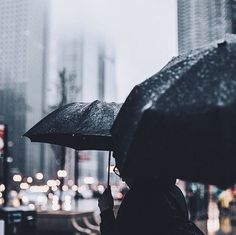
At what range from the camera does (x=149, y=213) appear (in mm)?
3102

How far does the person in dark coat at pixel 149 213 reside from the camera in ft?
10.1

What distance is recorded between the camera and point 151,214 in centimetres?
310

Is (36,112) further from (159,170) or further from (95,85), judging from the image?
(159,170)

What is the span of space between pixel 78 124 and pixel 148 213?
1462mm

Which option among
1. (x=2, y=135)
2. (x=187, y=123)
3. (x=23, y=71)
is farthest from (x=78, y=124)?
(x=23, y=71)

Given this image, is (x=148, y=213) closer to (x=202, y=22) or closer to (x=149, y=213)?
(x=149, y=213)

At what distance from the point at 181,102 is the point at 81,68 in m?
179

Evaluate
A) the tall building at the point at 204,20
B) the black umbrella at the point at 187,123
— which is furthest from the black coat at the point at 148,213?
the tall building at the point at 204,20

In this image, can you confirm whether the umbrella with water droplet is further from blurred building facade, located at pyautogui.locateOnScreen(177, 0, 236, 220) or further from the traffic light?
the traffic light

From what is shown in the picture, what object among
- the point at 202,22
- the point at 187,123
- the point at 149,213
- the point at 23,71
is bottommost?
the point at 149,213

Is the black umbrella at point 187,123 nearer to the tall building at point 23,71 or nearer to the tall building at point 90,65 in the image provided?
the tall building at point 23,71

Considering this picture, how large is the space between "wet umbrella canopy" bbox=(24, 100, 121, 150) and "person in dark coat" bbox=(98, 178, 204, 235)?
42.2 inches

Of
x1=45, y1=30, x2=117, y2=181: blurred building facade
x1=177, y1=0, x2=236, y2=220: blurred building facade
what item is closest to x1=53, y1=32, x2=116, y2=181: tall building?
x1=45, y1=30, x2=117, y2=181: blurred building facade

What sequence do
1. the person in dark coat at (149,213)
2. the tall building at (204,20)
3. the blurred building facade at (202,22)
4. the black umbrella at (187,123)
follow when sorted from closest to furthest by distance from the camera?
1. the black umbrella at (187,123)
2. the person in dark coat at (149,213)
3. the blurred building facade at (202,22)
4. the tall building at (204,20)
